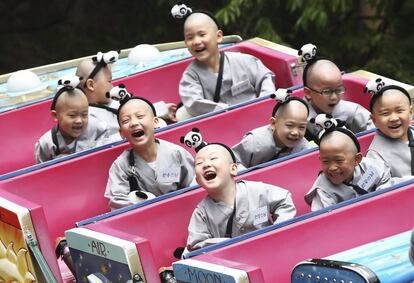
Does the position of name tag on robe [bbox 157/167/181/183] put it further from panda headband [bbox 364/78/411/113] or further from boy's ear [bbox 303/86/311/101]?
panda headband [bbox 364/78/411/113]

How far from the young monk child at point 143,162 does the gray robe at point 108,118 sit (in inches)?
20.4

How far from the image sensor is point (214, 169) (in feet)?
18.5

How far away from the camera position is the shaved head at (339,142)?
18.6 feet

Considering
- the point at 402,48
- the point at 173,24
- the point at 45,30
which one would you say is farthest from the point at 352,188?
the point at 45,30

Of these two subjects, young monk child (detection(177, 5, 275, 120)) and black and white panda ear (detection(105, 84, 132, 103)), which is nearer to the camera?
black and white panda ear (detection(105, 84, 132, 103))

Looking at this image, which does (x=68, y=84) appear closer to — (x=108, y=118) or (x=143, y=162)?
(x=108, y=118)

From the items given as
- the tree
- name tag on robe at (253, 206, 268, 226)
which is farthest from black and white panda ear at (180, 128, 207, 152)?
the tree

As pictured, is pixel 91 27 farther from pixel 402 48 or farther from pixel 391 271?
pixel 391 271

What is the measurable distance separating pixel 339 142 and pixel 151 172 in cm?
98

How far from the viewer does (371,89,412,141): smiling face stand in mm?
5973

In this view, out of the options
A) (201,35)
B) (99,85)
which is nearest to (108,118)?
(99,85)

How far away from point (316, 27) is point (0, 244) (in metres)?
3.86

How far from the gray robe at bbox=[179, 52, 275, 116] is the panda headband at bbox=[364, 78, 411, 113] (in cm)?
88

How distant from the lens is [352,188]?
5.81 metres
